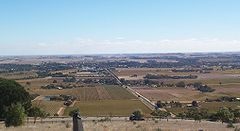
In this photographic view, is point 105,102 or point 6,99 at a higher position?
point 6,99

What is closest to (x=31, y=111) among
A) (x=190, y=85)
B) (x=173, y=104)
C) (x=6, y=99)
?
(x=6, y=99)

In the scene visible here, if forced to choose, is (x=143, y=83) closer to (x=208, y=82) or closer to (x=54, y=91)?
(x=208, y=82)

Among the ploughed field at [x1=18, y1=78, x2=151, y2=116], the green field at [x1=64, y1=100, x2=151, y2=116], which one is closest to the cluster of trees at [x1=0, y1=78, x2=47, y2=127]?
the ploughed field at [x1=18, y1=78, x2=151, y2=116]

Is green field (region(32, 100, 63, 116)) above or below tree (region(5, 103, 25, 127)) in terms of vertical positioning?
below

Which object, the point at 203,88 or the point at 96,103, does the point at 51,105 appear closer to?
the point at 96,103

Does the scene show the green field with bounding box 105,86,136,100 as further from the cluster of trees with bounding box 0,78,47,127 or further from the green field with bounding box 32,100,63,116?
the cluster of trees with bounding box 0,78,47,127

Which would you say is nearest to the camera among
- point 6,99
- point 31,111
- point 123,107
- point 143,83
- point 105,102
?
point 6,99

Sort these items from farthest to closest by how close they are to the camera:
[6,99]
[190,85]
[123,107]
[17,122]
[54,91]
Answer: [190,85] → [54,91] → [123,107] → [6,99] → [17,122]

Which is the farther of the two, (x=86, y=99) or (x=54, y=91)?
(x=54, y=91)

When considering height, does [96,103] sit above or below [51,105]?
below

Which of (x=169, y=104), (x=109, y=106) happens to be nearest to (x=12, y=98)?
(x=109, y=106)

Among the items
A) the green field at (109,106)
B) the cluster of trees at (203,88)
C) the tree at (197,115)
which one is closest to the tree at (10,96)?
the tree at (197,115)
